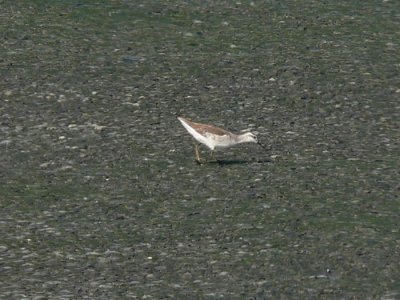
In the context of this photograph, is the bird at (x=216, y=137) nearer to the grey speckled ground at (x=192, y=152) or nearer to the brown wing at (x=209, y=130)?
the brown wing at (x=209, y=130)

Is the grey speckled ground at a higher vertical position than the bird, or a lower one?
lower

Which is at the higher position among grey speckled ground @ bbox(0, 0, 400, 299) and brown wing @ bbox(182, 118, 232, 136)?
brown wing @ bbox(182, 118, 232, 136)

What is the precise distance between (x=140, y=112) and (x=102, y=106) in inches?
21.6

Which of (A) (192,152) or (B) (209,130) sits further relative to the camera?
Result: (A) (192,152)

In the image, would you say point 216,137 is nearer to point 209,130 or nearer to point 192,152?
point 209,130

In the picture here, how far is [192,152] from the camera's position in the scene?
46.4ft

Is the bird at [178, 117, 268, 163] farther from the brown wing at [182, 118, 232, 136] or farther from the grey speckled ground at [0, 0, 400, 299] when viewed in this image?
the grey speckled ground at [0, 0, 400, 299]

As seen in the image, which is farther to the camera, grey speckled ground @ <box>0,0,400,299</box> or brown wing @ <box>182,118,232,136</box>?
brown wing @ <box>182,118,232,136</box>

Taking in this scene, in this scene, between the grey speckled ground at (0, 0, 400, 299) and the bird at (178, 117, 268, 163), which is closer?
the grey speckled ground at (0, 0, 400, 299)

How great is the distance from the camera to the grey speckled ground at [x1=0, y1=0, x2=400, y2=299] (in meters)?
10.8

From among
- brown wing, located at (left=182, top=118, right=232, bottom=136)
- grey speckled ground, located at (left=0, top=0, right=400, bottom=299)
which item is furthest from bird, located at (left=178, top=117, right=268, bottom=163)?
grey speckled ground, located at (left=0, top=0, right=400, bottom=299)

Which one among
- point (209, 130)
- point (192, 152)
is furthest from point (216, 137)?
point (192, 152)

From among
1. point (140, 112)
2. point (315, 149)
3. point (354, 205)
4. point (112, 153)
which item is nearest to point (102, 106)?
point (140, 112)

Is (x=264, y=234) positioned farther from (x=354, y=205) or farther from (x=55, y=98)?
(x=55, y=98)
